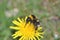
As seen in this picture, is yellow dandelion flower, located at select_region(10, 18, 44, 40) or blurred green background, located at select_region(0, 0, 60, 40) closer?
yellow dandelion flower, located at select_region(10, 18, 44, 40)

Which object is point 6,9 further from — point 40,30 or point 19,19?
point 40,30

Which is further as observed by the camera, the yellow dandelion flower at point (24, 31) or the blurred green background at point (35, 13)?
the blurred green background at point (35, 13)

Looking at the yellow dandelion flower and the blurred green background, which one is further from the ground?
the blurred green background

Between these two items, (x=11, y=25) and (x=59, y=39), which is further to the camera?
(x=59, y=39)

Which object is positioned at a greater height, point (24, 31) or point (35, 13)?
point (35, 13)

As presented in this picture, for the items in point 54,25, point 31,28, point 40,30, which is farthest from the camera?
point 54,25

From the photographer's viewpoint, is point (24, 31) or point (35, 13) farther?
point (35, 13)

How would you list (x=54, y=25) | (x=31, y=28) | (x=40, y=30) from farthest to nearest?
(x=54, y=25) < (x=40, y=30) < (x=31, y=28)

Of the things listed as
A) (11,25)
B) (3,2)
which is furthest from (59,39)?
(3,2)
